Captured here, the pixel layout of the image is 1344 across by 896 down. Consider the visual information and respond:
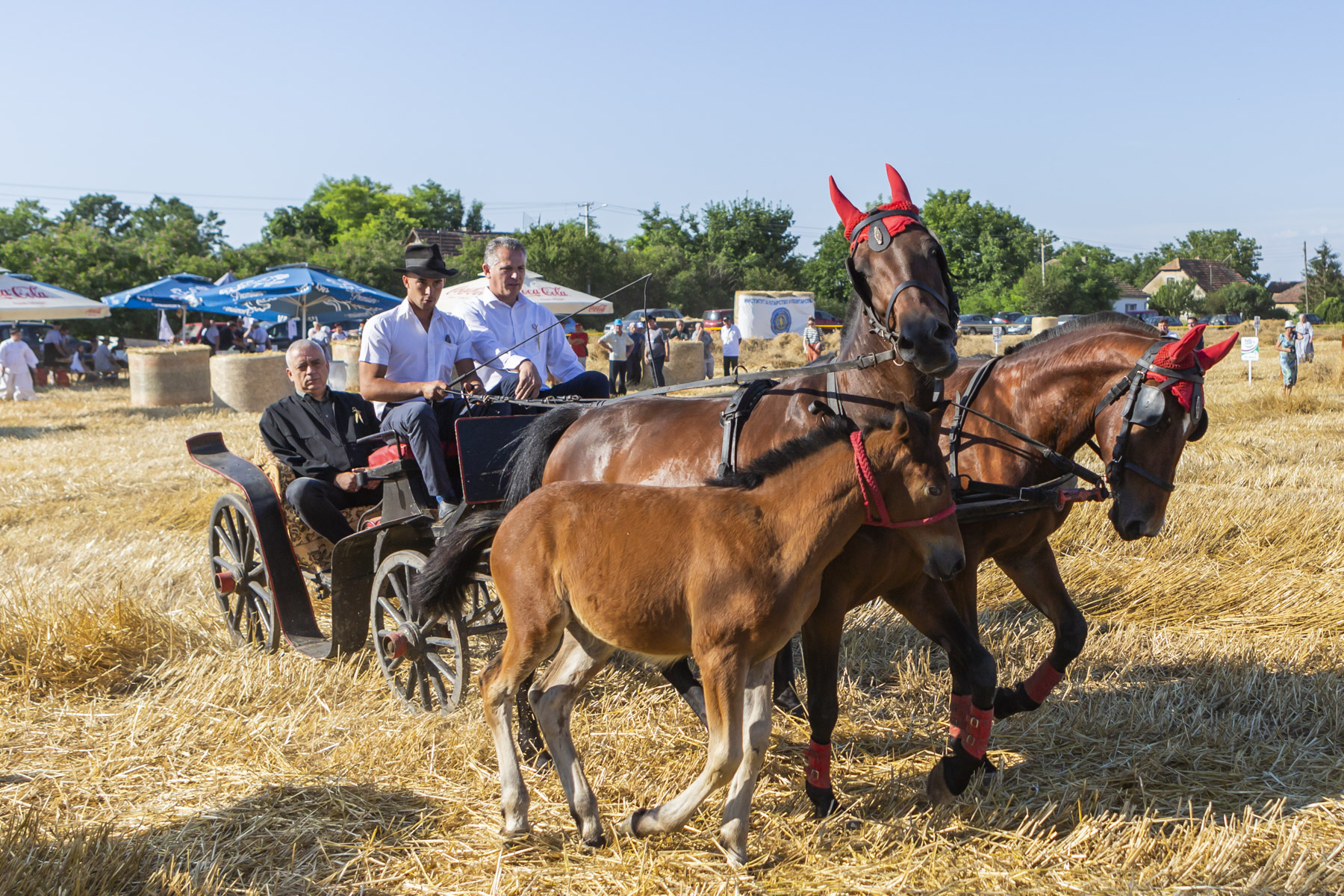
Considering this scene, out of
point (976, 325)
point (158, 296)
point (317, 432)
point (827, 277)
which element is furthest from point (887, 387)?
point (827, 277)

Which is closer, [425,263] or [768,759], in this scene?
[768,759]

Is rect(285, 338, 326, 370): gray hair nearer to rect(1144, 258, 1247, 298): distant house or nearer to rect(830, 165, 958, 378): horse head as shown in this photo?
rect(830, 165, 958, 378): horse head

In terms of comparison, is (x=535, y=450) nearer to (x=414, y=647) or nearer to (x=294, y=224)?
(x=414, y=647)

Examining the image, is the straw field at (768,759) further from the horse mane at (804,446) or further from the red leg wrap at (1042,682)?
the horse mane at (804,446)

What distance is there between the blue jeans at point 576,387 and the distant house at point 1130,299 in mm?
87598

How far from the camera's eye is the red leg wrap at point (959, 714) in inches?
152

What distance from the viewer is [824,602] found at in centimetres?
362

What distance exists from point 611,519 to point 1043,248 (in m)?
77.3

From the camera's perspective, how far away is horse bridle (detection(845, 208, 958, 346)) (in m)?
3.59

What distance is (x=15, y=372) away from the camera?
2091 cm

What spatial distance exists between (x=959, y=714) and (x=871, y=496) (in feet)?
3.78

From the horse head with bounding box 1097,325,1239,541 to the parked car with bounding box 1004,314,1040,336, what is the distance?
4217 centimetres

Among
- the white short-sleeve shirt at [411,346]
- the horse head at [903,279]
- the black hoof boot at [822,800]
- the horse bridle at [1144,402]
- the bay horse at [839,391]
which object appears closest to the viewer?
the horse head at [903,279]

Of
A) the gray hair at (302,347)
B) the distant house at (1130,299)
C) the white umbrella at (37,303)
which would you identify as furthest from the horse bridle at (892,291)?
the distant house at (1130,299)
